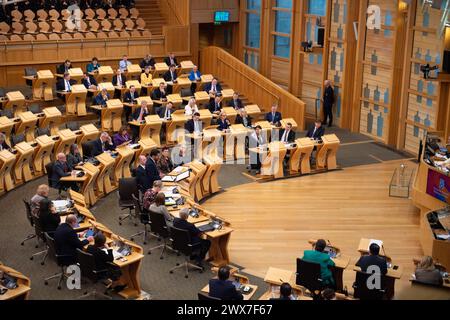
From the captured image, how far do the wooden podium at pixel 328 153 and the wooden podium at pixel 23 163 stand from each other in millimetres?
6750

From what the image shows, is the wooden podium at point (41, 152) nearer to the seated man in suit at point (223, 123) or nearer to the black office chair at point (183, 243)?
the seated man in suit at point (223, 123)

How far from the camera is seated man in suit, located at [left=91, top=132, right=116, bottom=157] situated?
1537 centimetres

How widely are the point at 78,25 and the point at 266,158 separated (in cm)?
896

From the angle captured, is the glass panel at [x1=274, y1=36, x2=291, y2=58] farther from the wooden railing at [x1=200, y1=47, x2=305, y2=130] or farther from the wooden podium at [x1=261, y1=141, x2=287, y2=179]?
the wooden podium at [x1=261, y1=141, x2=287, y2=179]

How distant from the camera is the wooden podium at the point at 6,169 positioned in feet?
47.0

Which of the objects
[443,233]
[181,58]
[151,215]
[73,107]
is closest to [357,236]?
[443,233]

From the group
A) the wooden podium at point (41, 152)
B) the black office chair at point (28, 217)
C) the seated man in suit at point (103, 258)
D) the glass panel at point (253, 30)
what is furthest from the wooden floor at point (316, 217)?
the glass panel at point (253, 30)

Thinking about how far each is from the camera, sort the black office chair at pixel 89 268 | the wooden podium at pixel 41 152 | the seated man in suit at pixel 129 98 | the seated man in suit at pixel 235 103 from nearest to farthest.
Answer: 1. the black office chair at pixel 89 268
2. the wooden podium at pixel 41 152
3. the seated man in suit at pixel 129 98
4. the seated man in suit at pixel 235 103

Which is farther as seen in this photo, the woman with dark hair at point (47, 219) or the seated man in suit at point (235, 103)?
the seated man in suit at point (235, 103)

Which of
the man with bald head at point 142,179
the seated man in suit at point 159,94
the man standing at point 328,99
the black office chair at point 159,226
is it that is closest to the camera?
the black office chair at point 159,226

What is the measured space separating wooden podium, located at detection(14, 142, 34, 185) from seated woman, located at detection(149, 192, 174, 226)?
4302mm

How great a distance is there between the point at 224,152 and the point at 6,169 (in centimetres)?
549

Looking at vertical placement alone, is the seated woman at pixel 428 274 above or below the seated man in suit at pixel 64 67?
below

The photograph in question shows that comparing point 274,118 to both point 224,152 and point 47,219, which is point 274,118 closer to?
point 224,152
